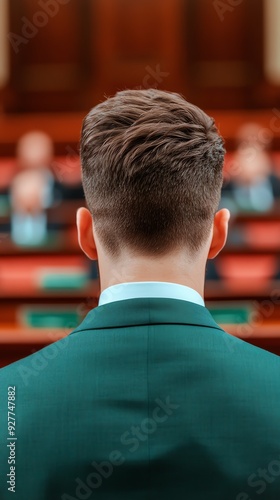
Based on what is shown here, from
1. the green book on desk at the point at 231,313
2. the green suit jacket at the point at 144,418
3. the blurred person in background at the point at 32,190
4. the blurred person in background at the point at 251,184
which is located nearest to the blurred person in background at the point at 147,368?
the green suit jacket at the point at 144,418

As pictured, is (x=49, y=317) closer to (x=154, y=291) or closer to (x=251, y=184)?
(x=251, y=184)

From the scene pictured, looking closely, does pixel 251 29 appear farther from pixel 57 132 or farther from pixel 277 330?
pixel 277 330

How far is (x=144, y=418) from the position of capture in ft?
1.70

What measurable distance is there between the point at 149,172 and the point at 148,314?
111 millimetres

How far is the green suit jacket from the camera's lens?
1.66 ft

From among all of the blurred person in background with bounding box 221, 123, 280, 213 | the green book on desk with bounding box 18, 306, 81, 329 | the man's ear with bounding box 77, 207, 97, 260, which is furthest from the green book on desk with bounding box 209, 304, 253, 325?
the man's ear with bounding box 77, 207, 97, 260

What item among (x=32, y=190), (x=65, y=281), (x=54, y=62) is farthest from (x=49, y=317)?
(x=54, y=62)

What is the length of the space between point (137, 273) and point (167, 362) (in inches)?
3.0

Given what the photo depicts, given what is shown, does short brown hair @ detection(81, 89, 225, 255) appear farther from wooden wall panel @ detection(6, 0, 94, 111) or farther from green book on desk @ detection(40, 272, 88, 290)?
wooden wall panel @ detection(6, 0, 94, 111)

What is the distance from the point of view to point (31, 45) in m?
3.68

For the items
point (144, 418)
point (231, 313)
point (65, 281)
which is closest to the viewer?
point (144, 418)

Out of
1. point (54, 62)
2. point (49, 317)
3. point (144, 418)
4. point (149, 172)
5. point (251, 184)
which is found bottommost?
point (49, 317)

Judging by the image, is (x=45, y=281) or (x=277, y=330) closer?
(x=277, y=330)

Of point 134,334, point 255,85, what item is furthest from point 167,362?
point 255,85
